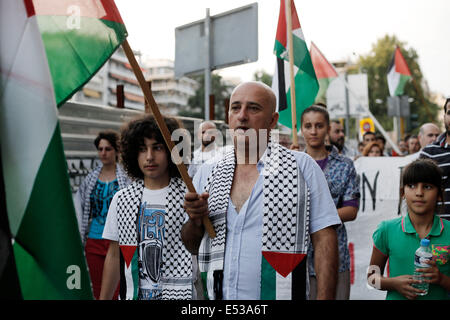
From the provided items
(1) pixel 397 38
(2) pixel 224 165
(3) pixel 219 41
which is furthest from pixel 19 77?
(1) pixel 397 38

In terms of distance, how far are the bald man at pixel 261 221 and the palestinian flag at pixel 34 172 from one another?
79 cm

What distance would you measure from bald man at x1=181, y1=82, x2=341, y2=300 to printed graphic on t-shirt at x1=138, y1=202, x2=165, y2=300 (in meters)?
0.36

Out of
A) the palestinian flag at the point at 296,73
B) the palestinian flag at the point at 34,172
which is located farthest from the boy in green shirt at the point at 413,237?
the palestinian flag at the point at 296,73

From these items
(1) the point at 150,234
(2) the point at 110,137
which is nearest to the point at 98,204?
(2) the point at 110,137

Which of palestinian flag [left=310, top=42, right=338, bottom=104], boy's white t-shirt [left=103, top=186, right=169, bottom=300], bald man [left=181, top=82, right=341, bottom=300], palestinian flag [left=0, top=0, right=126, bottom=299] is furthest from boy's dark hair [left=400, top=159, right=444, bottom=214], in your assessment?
palestinian flag [left=310, top=42, right=338, bottom=104]

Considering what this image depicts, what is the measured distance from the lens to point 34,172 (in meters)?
1.78

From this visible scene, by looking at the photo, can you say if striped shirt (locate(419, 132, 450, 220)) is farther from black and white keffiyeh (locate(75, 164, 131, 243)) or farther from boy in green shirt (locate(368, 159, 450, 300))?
black and white keffiyeh (locate(75, 164, 131, 243))

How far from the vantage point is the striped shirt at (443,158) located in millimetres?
3770

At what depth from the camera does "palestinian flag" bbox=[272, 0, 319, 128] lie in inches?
222

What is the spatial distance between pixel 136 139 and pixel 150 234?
0.65 metres

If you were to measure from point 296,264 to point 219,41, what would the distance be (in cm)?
423

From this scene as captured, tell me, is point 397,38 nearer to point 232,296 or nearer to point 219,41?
point 219,41

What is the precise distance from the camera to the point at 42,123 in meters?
1.81

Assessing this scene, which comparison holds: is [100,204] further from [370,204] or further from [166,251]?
[370,204]
